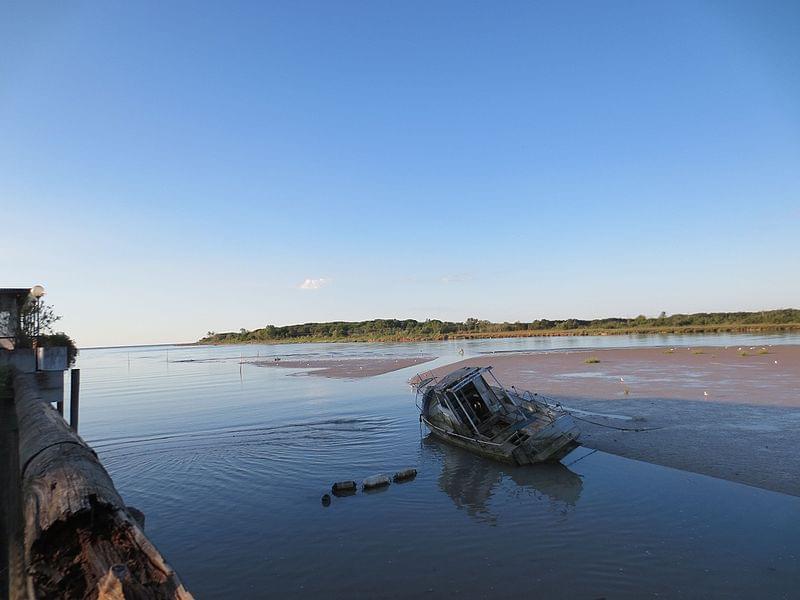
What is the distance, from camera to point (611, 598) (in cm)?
756

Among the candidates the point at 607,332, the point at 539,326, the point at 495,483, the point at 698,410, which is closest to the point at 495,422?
the point at 495,483

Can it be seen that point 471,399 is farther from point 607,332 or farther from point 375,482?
point 607,332

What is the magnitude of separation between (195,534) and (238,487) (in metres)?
3.20

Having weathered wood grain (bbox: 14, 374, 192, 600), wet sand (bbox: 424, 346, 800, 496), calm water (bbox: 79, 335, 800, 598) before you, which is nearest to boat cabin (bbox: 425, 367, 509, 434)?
calm water (bbox: 79, 335, 800, 598)

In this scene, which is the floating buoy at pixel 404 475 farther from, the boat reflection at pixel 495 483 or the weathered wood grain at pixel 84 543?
the weathered wood grain at pixel 84 543

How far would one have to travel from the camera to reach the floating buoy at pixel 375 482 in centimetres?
1326

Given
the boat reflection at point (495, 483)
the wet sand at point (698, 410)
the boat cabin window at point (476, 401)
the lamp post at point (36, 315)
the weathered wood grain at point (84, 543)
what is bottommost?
the boat reflection at point (495, 483)

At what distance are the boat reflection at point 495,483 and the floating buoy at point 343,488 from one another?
2.44 metres

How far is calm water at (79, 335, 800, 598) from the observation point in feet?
26.9

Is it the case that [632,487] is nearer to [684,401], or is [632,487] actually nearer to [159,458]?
[684,401]

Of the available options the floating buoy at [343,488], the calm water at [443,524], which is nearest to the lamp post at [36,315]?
the calm water at [443,524]

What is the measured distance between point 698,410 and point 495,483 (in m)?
12.5

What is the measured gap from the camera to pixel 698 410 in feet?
68.2

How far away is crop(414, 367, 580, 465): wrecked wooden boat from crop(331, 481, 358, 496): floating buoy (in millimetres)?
4612
